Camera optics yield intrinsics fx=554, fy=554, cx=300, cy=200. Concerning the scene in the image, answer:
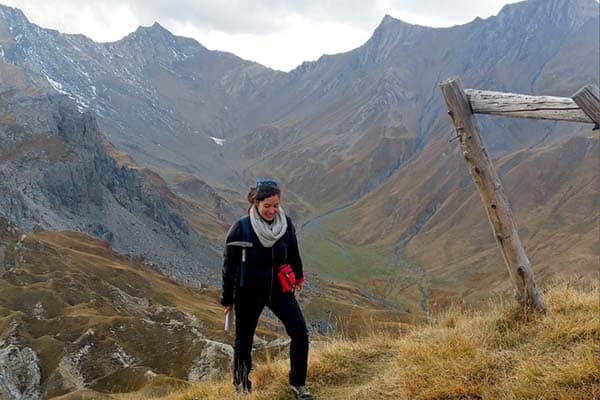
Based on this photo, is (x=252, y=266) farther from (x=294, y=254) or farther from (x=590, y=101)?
(x=590, y=101)

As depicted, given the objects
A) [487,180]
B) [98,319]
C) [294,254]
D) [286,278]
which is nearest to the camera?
[286,278]

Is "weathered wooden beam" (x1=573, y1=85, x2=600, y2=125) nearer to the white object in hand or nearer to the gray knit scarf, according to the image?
the gray knit scarf

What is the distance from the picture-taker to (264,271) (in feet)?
21.2

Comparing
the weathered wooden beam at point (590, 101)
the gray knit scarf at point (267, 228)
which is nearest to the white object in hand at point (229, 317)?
the gray knit scarf at point (267, 228)

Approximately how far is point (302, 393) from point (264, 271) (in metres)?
1.52

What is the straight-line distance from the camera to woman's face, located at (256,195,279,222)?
638cm

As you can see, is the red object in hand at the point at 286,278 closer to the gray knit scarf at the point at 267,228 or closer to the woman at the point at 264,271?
the woman at the point at 264,271

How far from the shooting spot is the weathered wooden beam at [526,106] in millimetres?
6289

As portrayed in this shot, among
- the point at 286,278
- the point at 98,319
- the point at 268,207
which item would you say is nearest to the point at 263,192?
the point at 268,207

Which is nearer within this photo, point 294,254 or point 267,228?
point 267,228

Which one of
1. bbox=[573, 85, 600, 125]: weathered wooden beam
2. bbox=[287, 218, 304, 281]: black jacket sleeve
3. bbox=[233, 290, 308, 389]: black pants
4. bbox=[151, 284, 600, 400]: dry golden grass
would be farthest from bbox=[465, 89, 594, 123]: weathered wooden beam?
bbox=[233, 290, 308, 389]: black pants

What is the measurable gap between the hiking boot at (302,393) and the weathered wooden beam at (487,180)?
10.7 feet

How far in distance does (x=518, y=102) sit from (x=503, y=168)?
456 ft

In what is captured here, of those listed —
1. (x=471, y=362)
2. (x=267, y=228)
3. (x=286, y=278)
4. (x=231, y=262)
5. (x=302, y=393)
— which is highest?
(x=267, y=228)
